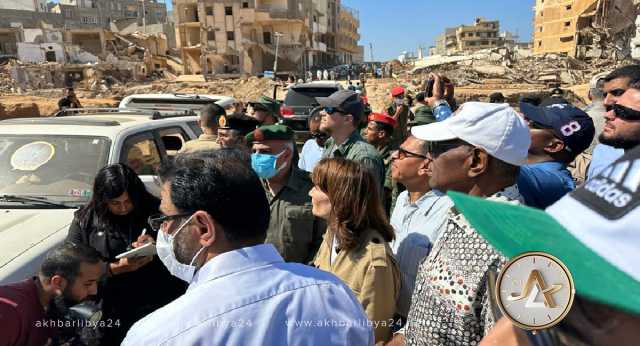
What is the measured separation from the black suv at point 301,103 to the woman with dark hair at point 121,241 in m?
7.66

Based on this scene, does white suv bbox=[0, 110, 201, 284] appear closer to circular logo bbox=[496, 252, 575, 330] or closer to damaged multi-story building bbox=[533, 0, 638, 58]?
circular logo bbox=[496, 252, 575, 330]

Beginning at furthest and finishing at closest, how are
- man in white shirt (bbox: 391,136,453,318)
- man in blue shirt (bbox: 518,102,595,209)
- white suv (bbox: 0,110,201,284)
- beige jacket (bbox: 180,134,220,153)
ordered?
1. beige jacket (bbox: 180,134,220,153)
2. white suv (bbox: 0,110,201,284)
3. man in blue shirt (bbox: 518,102,595,209)
4. man in white shirt (bbox: 391,136,453,318)

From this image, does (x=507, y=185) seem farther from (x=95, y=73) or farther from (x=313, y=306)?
(x=95, y=73)

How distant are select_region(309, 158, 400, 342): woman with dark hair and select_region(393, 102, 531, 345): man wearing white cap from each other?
22cm

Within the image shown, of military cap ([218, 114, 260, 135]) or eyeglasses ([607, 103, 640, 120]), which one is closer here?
eyeglasses ([607, 103, 640, 120])

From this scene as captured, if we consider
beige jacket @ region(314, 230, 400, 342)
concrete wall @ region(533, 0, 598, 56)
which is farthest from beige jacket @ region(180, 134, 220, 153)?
concrete wall @ region(533, 0, 598, 56)

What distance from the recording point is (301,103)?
10.9 m

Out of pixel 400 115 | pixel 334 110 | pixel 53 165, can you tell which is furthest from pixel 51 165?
pixel 400 115

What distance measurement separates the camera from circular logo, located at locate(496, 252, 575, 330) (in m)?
0.65

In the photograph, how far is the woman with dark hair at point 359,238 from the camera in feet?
6.61

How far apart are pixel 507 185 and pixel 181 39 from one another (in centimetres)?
5424

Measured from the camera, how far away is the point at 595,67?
2969 centimetres

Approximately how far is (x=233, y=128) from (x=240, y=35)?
48754 millimetres

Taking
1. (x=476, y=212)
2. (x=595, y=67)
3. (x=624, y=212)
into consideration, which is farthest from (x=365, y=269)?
(x=595, y=67)
